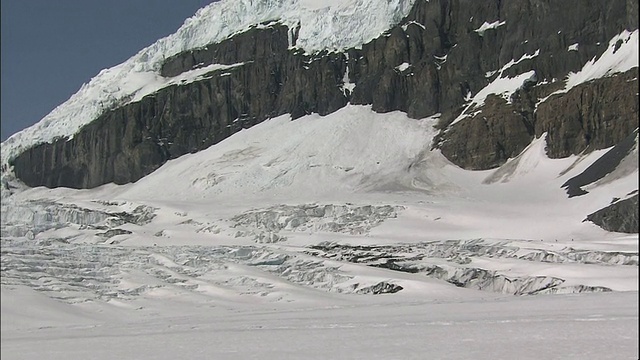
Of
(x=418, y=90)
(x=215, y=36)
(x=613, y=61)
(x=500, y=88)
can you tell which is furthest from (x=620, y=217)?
(x=215, y=36)

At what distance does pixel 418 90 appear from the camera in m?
108

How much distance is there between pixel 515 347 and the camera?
39.0 ft

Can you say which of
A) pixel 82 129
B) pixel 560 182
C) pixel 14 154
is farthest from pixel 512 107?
pixel 14 154

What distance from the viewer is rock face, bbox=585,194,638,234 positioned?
57.1 m

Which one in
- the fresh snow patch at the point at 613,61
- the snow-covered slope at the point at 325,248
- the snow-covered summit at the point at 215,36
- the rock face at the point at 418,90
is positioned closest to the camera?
the snow-covered slope at the point at 325,248

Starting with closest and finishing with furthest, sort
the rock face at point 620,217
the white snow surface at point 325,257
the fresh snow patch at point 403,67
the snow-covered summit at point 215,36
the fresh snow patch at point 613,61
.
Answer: the white snow surface at point 325,257 → the rock face at point 620,217 → the fresh snow patch at point 613,61 → the fresh snow patch at point 403,67 → the snow-covered summit at point 215,36

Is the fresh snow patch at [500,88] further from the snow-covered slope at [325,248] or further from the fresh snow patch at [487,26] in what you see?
the fresh snow patch at [487,26]

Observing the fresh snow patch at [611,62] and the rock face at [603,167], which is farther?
the fresh snow patch at [611,62]

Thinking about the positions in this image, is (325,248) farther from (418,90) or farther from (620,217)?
(418,90)

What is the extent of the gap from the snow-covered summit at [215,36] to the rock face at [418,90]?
108 inches

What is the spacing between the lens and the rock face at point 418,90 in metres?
88.9

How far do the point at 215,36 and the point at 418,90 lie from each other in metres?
48.5

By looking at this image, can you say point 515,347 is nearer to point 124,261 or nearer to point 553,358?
point 553,358

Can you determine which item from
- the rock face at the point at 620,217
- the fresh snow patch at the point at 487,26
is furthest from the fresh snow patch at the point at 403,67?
the rock face at the point at 620,217
